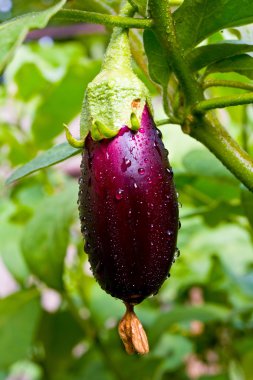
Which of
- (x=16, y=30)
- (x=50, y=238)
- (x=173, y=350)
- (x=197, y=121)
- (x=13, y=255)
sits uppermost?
(x=16, y=30)

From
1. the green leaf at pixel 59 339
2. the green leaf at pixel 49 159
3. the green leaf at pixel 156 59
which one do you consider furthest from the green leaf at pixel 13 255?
the green leaf at pixel 156 59

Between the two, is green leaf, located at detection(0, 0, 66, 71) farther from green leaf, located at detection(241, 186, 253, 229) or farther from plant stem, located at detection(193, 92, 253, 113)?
green leaf, located at detection(241, 186, 253, 229)

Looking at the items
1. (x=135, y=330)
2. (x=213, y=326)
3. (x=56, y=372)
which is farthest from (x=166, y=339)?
(x=135, y=330)

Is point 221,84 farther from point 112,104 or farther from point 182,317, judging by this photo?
point 182,317

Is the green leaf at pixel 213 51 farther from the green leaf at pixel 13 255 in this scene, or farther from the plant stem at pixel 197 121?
the green leaf at pixel 13 255

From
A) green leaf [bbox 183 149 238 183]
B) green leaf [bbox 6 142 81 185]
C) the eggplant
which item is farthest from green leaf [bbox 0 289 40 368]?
the eggplant

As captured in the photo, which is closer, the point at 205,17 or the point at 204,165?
the point at 205,17

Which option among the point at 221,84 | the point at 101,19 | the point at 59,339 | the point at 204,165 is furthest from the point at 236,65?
the point at 59,339
